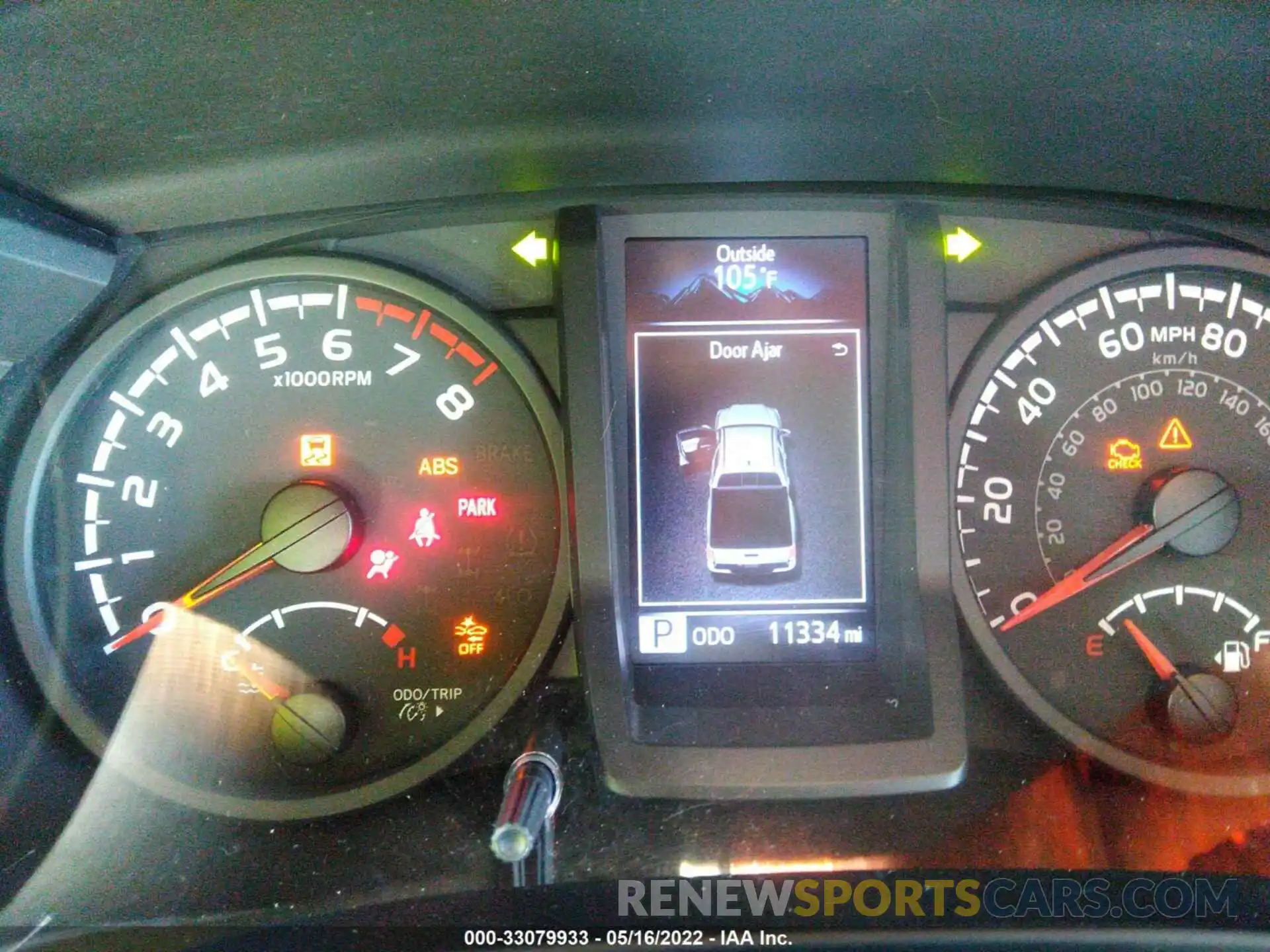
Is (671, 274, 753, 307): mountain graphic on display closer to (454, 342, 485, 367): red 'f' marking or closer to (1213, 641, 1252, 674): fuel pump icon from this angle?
(454, 342, 485, 367): red 'f' marking

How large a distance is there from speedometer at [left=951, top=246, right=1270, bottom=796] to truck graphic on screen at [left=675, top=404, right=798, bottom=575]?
0.32 m

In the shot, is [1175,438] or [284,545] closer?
[284,545]

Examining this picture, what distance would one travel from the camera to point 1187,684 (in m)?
1.92

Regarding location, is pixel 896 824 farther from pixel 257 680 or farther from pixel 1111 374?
pixel 257 680

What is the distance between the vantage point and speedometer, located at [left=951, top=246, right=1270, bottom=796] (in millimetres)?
2012

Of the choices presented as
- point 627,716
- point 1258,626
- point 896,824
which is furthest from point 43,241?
point 1258,626

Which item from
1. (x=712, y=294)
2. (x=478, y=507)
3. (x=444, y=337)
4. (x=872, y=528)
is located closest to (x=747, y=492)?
(x=872, y=528)

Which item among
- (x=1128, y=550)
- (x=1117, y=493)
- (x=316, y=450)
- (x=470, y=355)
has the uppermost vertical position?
(x=470, y=355)

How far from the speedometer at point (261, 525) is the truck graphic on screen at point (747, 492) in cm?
28

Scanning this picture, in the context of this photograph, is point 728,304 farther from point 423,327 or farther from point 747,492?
point 423,327

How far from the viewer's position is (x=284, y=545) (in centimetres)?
192

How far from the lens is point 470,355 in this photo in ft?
6.71

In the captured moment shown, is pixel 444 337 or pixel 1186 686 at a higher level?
pixel 444 337

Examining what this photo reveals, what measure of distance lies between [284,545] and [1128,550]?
4.84 feet
